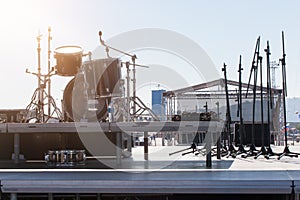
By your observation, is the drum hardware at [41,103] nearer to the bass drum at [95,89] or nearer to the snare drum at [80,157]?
the bass drum at [95,89]

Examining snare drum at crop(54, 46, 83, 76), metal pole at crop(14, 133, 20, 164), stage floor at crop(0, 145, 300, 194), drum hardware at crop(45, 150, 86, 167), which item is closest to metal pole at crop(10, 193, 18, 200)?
stage floor at crop(0, 145, 300, 194)

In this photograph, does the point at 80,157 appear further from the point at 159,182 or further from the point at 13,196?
the point at 159,182

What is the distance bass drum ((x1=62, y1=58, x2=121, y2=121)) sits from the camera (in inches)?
237

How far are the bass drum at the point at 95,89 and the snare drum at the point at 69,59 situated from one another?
0.25m

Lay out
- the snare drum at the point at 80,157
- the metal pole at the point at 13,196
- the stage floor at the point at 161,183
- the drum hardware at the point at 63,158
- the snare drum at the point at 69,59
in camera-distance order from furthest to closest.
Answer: the snare drum at the point at 69,59 < the snare drum at the point at 80,157 < the drum hardware at the point at 63,158 < the metal pole at the point at 13,196 < the stage floor at the point at 161,183

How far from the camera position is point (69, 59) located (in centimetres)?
662

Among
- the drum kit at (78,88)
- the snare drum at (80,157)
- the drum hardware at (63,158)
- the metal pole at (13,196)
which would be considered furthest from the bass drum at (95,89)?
the metal pole at (13,196)

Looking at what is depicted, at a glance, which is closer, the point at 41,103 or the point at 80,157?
the point at 80,157

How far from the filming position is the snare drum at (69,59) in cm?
662

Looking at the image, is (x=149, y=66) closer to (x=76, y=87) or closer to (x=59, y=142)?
(x=76, y=87)

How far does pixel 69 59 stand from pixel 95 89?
0.87m

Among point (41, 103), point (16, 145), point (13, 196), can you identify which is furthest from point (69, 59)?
point (13, 196)

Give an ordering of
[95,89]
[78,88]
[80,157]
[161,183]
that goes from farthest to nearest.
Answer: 1. [78,88]
2. [95,89]
3. [80,157]
4. [161,183]

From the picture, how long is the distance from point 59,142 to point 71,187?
8.00 feet
